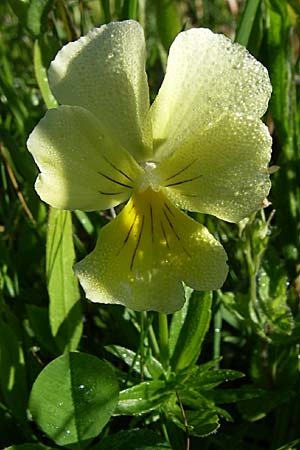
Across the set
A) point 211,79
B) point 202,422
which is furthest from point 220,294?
point 211,79

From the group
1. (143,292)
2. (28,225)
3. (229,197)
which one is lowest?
(28,225)

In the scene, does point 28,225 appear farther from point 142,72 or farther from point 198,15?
point 198,15

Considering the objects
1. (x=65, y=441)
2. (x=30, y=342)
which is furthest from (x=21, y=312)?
(x=65, y=441)

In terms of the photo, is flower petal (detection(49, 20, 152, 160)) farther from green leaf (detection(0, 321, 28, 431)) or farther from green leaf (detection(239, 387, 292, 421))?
green leaf (detection(239, 387, 292, 421))

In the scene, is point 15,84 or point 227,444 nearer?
point 227,444

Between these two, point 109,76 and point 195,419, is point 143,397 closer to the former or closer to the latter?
point 195,419

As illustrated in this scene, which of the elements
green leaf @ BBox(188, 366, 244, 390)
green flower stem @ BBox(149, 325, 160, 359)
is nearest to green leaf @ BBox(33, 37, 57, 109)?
green flower stem @ BBox(149, 325, 160, 359)
